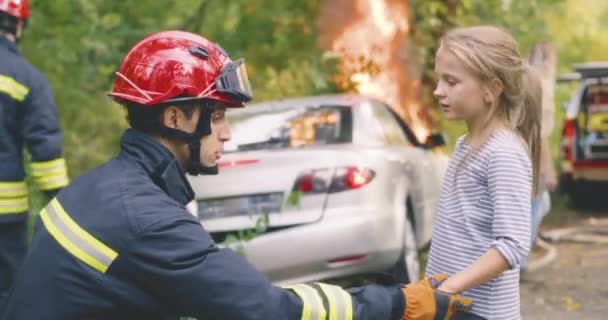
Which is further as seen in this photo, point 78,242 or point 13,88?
point 13,88

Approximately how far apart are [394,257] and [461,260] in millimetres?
3328

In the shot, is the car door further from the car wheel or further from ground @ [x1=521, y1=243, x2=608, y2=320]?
A: ground @ [x1=521, y1=243, x2=608, y2=320]

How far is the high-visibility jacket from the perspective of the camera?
16.3ft

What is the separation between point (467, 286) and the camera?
9.36ft

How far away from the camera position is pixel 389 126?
7617 mm

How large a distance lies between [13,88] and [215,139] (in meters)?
2.72

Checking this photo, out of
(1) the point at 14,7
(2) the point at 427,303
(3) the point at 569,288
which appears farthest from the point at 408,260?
(2) the point at 427,303

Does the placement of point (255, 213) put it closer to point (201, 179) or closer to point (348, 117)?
point (201, 179)

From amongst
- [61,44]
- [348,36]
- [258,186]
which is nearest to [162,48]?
[258,186]

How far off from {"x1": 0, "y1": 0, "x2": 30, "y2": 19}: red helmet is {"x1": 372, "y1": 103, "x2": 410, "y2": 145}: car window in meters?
2.90

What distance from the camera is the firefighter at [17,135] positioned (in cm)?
498

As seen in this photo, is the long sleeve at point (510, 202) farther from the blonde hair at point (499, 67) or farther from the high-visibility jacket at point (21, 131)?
the high-visibility jacket at point (21, 131)

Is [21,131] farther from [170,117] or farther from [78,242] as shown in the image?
[78,242]

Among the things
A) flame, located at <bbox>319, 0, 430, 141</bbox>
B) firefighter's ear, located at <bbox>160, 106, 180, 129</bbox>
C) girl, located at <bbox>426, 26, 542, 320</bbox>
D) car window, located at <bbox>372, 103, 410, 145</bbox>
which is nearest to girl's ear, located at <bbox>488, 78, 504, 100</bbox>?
girl, located at <bbox>426, 26, 542, 320</bbox>
